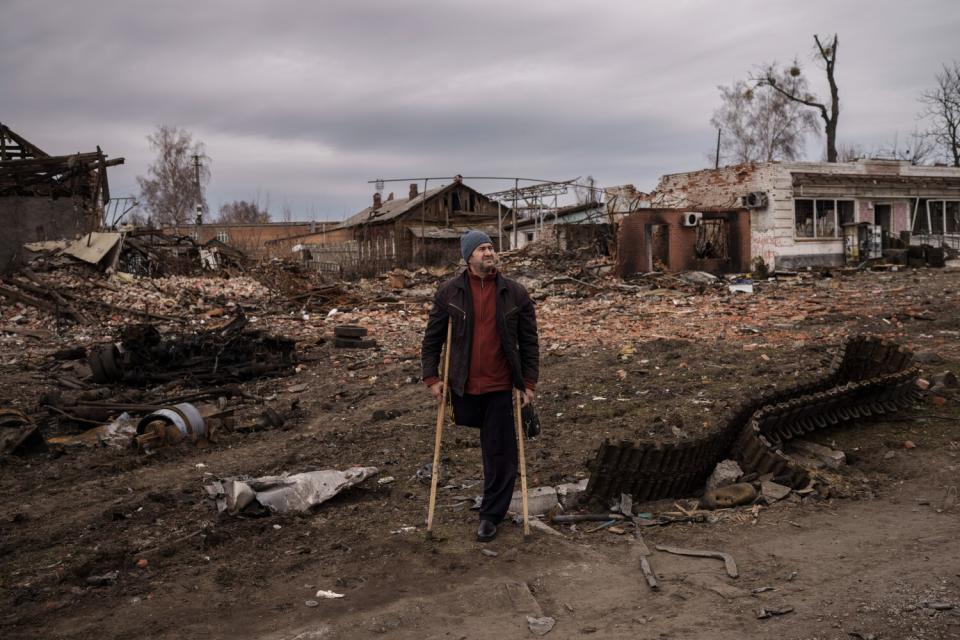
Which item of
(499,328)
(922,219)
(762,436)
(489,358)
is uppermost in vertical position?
(922,219)

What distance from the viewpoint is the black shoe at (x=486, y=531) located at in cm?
453

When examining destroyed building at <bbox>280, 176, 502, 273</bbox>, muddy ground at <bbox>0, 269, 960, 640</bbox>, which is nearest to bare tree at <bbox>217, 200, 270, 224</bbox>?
destroyed building at <bbox>280, 176, 502, 273</bbox>

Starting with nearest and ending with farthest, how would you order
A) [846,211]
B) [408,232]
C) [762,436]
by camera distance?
[762,436]
[846,211]
[408,232]

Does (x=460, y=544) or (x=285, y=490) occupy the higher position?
(x=285, y=490)

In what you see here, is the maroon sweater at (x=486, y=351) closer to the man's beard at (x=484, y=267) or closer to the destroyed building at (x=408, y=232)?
the man's beard at (x=484, y=267)

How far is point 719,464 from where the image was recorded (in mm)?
5512

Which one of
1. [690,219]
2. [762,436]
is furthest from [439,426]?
[690,219]

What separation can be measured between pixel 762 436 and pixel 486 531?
7.87 feet

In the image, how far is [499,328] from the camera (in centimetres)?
452

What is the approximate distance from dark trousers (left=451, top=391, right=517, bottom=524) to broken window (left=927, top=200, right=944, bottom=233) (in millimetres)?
29532

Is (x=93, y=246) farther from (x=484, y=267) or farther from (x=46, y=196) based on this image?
(x=484, y=267)

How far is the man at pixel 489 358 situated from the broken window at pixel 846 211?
1010 inches

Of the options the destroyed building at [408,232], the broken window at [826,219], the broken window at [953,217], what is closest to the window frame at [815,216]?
the broken window at [826,219]

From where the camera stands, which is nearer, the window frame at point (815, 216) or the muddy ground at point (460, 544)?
the muddy ground at point (460, 544)
